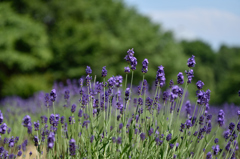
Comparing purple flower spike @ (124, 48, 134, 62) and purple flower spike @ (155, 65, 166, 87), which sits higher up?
purple flower spike @ (124, 48, 134, 62)

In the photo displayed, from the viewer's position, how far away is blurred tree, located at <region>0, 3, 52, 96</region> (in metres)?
13.0

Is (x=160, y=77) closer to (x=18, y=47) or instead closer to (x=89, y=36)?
(x=18, y=47)

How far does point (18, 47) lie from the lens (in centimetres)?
1469

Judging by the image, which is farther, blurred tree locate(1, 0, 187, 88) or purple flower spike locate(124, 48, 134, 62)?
blurred tree locate(1, 0, 187, 88)

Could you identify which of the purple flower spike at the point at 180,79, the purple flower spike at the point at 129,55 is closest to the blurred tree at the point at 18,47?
the purple flower spike at the point at 129,55

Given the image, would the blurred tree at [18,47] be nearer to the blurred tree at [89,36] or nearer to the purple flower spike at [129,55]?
the blurred tree at [89,36]

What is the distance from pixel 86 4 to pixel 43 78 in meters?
6.74

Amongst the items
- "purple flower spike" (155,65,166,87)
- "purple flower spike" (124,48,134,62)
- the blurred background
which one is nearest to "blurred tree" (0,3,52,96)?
the blurred background

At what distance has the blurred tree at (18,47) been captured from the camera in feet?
42.5

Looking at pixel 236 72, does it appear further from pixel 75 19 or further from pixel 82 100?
pixel 82 100

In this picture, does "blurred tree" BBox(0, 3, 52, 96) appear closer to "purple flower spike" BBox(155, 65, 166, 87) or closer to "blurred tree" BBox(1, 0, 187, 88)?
"blurred tree" BBox(1, 0, 187, 88)

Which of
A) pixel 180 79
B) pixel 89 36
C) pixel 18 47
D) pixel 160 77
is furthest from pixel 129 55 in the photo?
pixel 89 36

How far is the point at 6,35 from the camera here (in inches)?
496

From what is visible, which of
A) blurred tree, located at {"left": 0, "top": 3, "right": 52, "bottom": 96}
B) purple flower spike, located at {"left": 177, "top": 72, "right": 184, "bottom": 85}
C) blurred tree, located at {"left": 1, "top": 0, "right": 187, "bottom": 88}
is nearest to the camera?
purple flower spike, located at {"left": 177, "top": 72, "right": 184, "bottom": 85}
